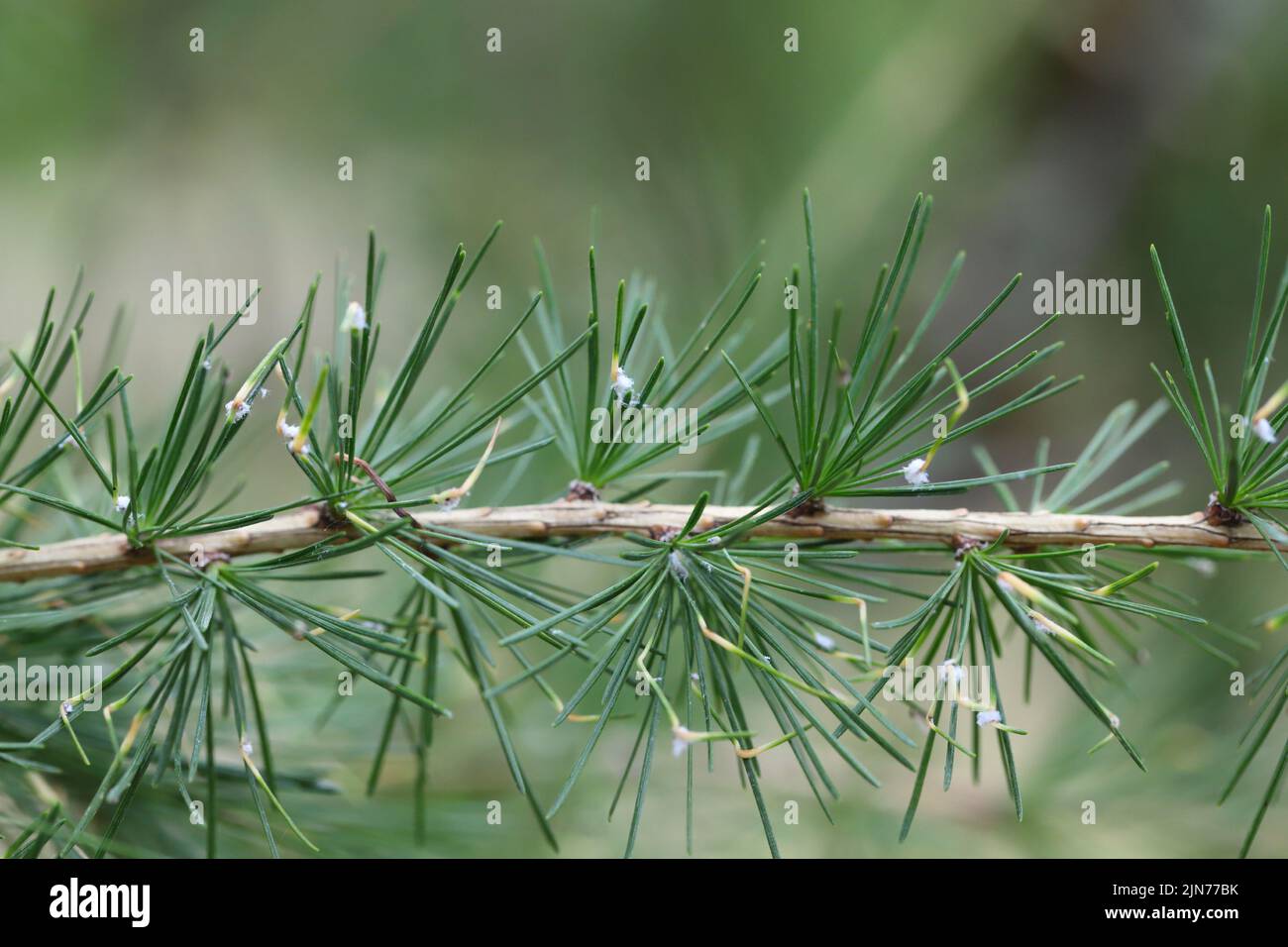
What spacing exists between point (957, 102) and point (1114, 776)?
29.7 inches

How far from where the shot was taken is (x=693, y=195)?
1.20 meters

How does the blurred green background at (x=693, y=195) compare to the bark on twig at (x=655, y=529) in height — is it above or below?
above

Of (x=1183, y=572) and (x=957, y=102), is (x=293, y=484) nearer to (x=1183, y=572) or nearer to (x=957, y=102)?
(x=957, y=102)

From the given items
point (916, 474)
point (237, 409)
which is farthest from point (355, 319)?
point (916, 474)

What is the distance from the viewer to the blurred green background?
0.72 metres

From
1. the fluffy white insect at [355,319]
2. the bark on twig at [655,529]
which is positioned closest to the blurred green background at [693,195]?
the bark on twig at [655,529]

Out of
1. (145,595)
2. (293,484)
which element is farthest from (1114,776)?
(293,484)

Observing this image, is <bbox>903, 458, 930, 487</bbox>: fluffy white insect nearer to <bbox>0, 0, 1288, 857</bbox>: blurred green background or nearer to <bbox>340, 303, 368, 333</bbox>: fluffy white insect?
<bbox>340, 303, 368, 333</bbox>: fluffy white insect

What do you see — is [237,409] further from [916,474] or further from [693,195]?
[693,195]

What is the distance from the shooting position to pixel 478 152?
1.38 m

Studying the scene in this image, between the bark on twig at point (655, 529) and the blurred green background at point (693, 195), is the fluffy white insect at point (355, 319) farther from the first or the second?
the blurred green background at point (693, 195)

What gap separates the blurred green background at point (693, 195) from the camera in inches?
28.5

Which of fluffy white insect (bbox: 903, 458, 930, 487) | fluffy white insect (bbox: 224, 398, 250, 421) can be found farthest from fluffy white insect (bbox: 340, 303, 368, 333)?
fluffy white insect (bbox: 903, 458, 930, 487)
